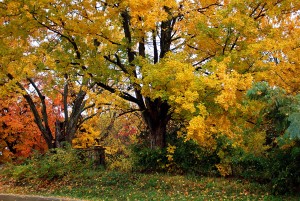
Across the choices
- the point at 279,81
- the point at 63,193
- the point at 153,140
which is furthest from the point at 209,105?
the point at 63,193

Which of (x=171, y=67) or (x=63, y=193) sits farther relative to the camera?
(x=63, y=193)

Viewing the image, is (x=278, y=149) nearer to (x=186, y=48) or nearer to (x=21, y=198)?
(x=186, y=48)

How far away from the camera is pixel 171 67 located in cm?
887

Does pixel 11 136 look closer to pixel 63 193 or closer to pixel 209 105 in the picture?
pixel 63 193

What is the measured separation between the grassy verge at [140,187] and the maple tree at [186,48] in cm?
157

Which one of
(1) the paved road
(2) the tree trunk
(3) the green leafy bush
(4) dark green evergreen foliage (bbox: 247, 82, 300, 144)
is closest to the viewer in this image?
(4) dark green evergreen foliage (bbox: 247, 82, 300, 144)

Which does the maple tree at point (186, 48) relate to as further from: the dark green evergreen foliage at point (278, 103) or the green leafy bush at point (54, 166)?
the green leafy bush at point (54, 166)

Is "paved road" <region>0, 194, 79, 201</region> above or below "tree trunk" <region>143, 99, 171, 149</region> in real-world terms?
below

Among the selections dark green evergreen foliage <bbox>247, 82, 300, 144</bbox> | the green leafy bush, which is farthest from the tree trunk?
dark green evergreen foliage <bbox>247, 82, 300, 144</bbox>

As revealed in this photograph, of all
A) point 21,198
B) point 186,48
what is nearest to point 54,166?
point 21,198

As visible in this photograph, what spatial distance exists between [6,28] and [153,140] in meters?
6.40

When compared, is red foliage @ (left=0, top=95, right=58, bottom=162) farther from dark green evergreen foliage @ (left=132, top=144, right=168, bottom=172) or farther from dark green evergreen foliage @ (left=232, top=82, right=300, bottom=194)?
dark green evergreen foliage @ (left=232, top=82, right=300, bottom=194)

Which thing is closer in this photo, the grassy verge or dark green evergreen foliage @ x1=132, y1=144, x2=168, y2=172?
the grassy verge

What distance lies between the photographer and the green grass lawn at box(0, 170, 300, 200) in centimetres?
945
